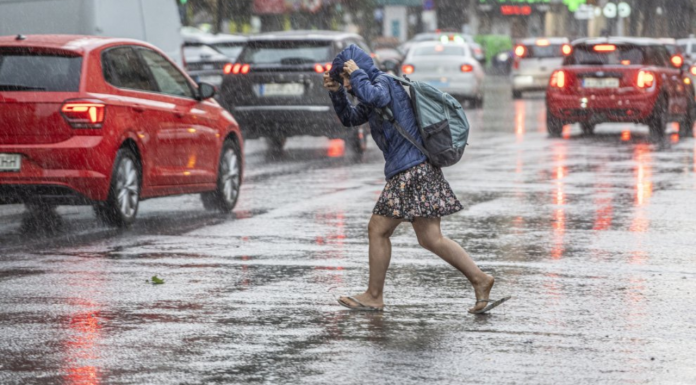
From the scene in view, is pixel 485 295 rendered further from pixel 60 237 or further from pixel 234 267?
pixel 60 237

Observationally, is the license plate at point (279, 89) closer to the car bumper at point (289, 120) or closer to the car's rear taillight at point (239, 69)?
the car bumper at point (289, 120)

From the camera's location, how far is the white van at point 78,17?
17.3m

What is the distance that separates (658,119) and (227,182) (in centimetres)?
1122

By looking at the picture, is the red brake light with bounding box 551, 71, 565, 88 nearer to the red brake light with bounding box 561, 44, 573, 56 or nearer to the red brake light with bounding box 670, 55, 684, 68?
the red brake light with bounding box 561, 44, 573, 56

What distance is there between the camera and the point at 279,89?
1934cm

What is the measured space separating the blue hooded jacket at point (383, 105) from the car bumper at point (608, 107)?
15.1 m

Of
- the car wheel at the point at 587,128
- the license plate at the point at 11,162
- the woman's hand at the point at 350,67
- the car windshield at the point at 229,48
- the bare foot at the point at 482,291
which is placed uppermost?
the woman's hand at the point at 350,67

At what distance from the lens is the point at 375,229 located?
7.97 metres

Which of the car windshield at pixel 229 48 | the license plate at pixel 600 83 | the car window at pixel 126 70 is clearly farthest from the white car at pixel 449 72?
the car window at pixel 126 70

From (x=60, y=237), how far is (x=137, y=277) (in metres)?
2.46

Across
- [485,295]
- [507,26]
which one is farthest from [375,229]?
[507,26]

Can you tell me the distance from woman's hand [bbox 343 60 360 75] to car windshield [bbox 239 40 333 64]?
11.4 meters

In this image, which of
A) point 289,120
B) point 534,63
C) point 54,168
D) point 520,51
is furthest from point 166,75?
point 534,63

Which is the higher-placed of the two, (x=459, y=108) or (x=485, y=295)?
(x=459, y=108)
